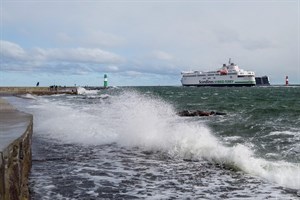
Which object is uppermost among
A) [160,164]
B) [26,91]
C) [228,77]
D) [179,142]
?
[228,77]

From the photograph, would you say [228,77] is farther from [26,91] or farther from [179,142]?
[179,142]

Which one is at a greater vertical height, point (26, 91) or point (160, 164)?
point (26, 91)

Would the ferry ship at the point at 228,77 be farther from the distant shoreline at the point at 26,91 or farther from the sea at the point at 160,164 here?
the sea at the point at 160,164

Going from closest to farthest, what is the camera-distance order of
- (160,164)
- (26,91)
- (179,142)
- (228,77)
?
(160,164), (179,142), (26,91), (228,77)

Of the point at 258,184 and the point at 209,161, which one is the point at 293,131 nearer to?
the point at 209,161

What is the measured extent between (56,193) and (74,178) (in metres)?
1.33

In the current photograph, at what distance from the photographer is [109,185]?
887cm

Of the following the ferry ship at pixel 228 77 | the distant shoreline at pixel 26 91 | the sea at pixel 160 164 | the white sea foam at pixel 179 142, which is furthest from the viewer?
the ferry ship at pixel 228 77

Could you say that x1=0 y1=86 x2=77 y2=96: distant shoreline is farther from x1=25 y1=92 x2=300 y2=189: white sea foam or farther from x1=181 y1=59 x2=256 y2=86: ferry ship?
x1=181 y1=59 x2=256 y2=86: ferry ship

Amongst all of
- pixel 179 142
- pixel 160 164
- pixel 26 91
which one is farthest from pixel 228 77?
pixel 160 164

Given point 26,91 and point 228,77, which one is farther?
point 228,77

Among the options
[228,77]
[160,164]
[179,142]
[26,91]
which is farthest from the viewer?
[228,77]

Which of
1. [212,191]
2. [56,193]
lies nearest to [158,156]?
[212,191]

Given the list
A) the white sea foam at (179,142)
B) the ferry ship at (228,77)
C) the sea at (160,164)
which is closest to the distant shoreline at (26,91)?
the white sea foam at (179,142)
